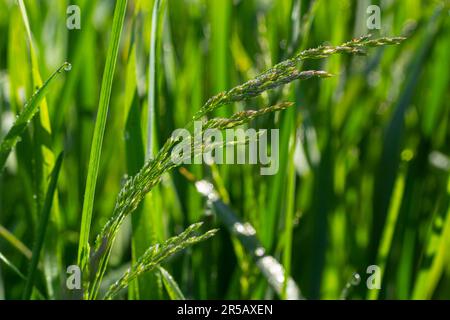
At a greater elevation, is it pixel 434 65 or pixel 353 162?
pixel 434 65

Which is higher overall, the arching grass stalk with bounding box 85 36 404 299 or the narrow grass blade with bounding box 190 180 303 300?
the arching grass stalk with bounding box 85 36 404 299

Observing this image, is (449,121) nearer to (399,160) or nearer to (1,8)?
(399,160)

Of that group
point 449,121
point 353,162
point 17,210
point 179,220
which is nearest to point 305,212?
point 353,162

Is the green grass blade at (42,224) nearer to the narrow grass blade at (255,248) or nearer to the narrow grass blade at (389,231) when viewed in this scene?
the narrow grass blade at (255,248)

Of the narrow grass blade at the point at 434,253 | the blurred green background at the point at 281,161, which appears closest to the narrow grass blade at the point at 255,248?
the blurred green background at the point at 281,161

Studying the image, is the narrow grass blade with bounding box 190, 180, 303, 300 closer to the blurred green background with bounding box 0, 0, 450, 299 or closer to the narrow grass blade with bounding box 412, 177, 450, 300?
the blurred green background with bounding box 0, 0, 450, 299

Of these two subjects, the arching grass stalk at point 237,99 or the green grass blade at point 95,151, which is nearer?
the arching grass stalk at point 237,99

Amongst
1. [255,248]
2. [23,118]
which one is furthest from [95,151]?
[255,248]

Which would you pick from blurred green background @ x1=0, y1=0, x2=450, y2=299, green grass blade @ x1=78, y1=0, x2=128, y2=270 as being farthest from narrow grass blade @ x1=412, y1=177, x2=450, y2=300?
green grass blade @ x1=78, y1=0, x2=128, y2=270
